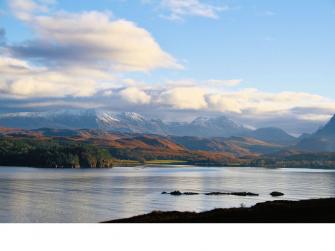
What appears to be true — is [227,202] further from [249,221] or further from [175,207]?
[249,221]

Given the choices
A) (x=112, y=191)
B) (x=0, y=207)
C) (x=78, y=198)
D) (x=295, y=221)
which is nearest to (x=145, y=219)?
(x=295, y=221)

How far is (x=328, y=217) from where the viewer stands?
60.5 m

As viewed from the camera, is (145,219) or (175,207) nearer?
(145,219)

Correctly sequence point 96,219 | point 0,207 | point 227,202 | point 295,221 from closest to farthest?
point 295,221, point 96,219, point 0,207, point 227,202

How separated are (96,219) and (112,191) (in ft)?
216

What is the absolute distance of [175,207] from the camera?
111438 millimetres

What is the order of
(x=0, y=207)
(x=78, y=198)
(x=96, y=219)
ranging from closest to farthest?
(x=96, y=219), (x=0, y=207), (x=78, y=198)

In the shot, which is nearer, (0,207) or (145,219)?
(145,219)
